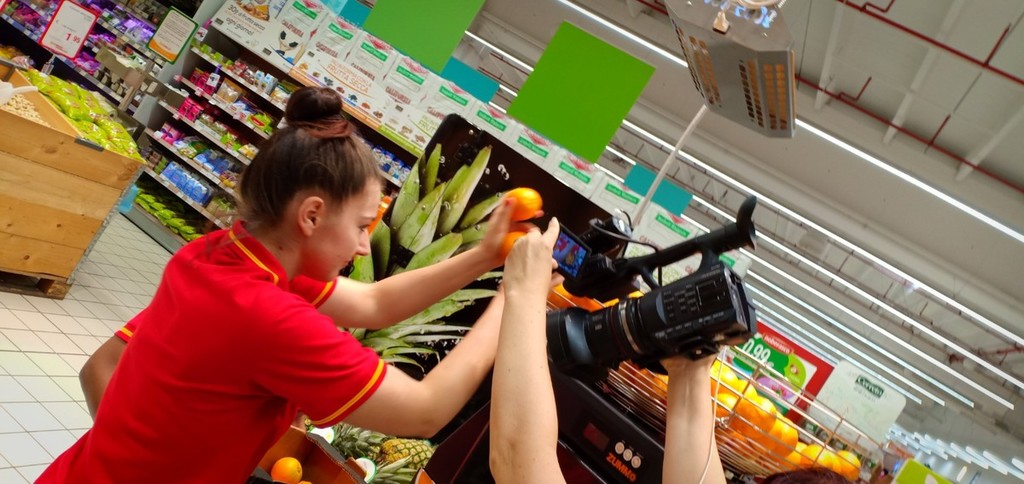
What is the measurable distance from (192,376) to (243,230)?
0.30 meters

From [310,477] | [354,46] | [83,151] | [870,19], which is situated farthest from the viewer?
[870,19]

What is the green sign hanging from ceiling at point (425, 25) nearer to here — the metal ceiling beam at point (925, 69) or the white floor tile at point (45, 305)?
the white floor tile at point (45, 305)

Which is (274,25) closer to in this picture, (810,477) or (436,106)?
(436,106)

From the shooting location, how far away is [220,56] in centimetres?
706

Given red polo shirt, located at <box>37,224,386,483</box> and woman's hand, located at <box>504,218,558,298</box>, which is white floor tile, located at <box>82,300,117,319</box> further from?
woman's hand, located at <box>504,218,558,298</box>

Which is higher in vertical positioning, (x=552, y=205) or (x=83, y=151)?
(x=552, y=205)

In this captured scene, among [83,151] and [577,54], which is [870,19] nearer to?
[577,54]

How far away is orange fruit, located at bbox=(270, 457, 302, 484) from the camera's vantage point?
178 centimetres

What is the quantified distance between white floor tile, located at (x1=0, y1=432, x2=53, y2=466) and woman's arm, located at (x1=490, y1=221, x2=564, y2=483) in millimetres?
2857

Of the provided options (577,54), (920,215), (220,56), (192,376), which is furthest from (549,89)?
(920,215)

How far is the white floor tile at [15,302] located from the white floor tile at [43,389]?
810 millimetres

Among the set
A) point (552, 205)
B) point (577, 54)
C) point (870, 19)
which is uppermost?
point (870, 19)

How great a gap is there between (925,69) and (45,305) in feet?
26.2

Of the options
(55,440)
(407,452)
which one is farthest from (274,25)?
(407,452)
